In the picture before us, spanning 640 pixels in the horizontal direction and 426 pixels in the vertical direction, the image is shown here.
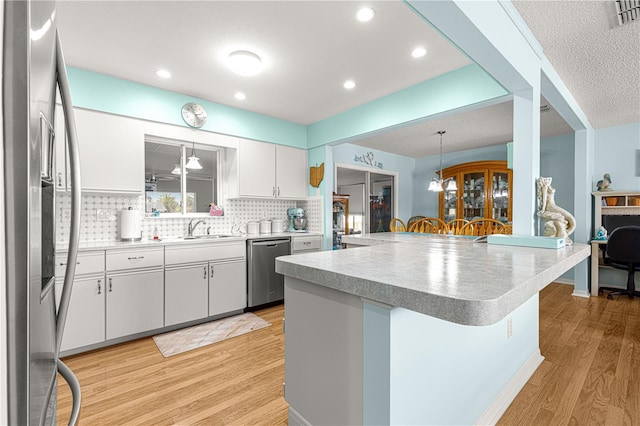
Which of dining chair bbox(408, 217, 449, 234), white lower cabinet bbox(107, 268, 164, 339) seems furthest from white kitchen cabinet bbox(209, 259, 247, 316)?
dining chair bbox(408, 217, 449, 234)

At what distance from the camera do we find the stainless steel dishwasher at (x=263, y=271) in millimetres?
3520

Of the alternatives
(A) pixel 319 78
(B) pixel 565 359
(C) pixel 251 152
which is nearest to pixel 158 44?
(A) pixel 319 78

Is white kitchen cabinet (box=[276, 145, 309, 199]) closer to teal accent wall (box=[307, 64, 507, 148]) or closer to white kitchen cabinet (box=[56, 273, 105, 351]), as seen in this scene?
teal accent wall (box=[307, 64, 507, 148])

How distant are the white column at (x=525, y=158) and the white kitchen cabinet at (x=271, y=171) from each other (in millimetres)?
2773

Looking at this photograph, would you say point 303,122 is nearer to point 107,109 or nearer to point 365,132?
point 365,132

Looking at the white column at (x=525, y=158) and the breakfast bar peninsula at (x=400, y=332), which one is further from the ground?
the white column at (x=525, y=158)

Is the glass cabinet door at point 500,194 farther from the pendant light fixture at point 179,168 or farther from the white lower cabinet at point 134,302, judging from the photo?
the white lower cabinet at point 134,302

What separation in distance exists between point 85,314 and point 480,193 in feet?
20.3

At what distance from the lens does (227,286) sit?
3.33 metres

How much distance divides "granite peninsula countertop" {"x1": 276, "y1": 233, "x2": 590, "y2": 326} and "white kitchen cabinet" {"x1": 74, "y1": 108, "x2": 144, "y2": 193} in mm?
2323

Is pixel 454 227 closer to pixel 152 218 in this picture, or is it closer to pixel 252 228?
pixel 252 228

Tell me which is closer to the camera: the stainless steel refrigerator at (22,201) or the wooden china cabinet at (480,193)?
the stainless steel refrigerator at (22,201)

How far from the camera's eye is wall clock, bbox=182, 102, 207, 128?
332 centimetres

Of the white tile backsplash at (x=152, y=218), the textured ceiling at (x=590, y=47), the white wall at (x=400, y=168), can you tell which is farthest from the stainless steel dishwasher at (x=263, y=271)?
the textured ceiling at (x=590, y=47)
